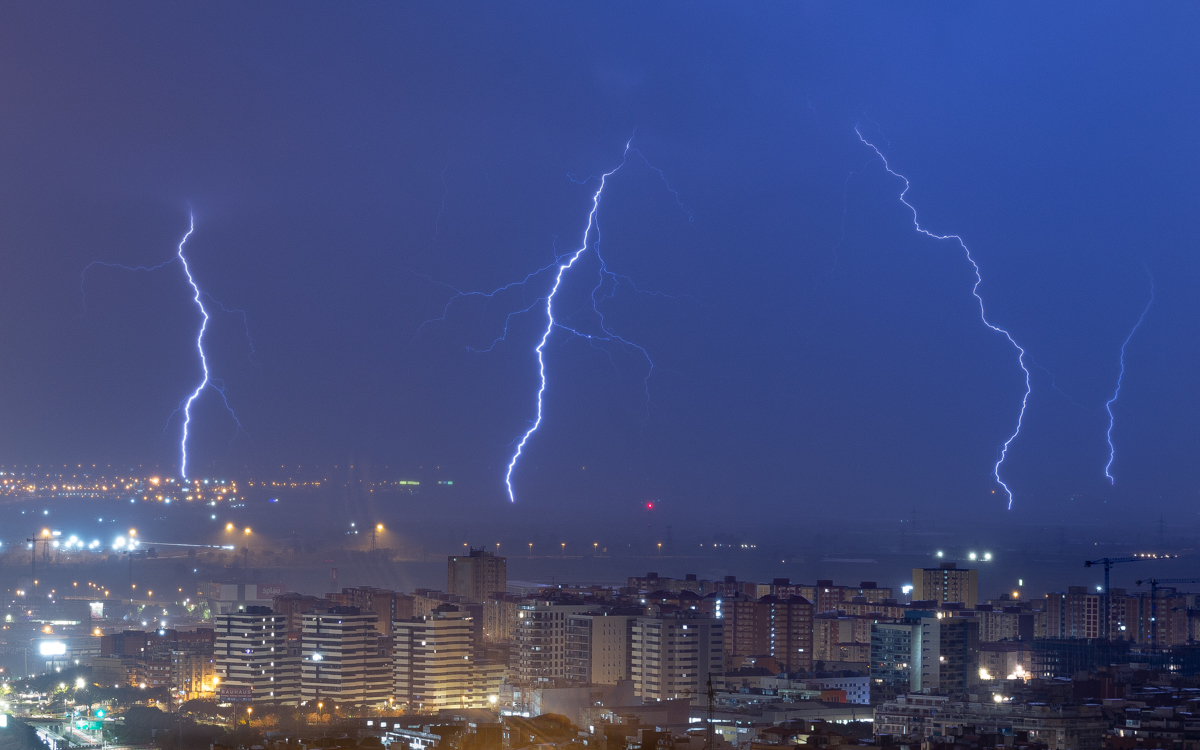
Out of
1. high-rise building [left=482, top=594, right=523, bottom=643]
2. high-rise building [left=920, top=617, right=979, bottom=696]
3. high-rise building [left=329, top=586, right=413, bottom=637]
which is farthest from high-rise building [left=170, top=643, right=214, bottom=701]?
high-rise building [left=920, top=617, right=979, bottom=696]

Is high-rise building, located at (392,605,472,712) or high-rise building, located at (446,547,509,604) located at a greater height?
high-rise building, located at (446,547,509,604)

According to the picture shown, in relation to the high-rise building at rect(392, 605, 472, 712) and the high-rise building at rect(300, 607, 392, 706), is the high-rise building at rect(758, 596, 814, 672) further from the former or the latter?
the high-rise building at rect(300, 607, 392, 706)

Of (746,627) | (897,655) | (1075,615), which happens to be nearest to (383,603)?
(746,627)

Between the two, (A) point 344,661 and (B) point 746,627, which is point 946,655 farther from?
(A) point 344,661

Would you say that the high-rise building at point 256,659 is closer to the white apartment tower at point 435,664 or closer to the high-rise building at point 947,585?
the white apartment tower at point 435,664

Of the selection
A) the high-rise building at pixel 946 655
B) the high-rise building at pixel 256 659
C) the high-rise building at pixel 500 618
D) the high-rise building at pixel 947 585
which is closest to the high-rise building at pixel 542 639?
the high-rise building at pixel 500 618
